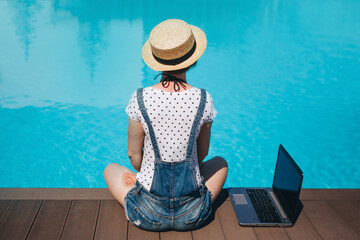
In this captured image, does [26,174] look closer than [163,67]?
No

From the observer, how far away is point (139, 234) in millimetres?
2330

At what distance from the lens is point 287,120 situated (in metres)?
5.42

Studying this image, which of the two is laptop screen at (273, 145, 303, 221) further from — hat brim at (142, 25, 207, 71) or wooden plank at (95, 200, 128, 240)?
wooden plank at (95, 200, 128, 240)

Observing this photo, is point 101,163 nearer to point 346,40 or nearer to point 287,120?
point 287,120

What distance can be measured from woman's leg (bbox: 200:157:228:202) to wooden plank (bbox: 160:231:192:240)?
0.33 metres

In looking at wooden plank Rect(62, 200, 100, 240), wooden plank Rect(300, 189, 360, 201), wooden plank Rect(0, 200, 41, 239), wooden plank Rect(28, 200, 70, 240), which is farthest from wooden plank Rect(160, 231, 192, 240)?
wooden plank Rect(300, 189, 360, 201)

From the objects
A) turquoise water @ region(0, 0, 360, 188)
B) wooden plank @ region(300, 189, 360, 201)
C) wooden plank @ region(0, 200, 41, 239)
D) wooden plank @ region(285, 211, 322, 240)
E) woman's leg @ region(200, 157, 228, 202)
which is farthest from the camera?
turquoise water @ region(0, 0, 360, 188)

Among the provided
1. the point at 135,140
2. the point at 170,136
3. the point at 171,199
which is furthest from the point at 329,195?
the point at 135,140

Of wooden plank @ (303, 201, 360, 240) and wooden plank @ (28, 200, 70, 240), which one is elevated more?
wooden plank @ (303, 201, 360, 240)

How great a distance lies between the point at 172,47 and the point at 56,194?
154 centimetres

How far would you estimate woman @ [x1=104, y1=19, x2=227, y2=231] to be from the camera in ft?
6.67

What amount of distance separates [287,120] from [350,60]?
3.26 m

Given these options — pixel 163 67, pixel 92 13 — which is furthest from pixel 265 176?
pixel 92 13

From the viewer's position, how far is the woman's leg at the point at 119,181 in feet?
8.00
